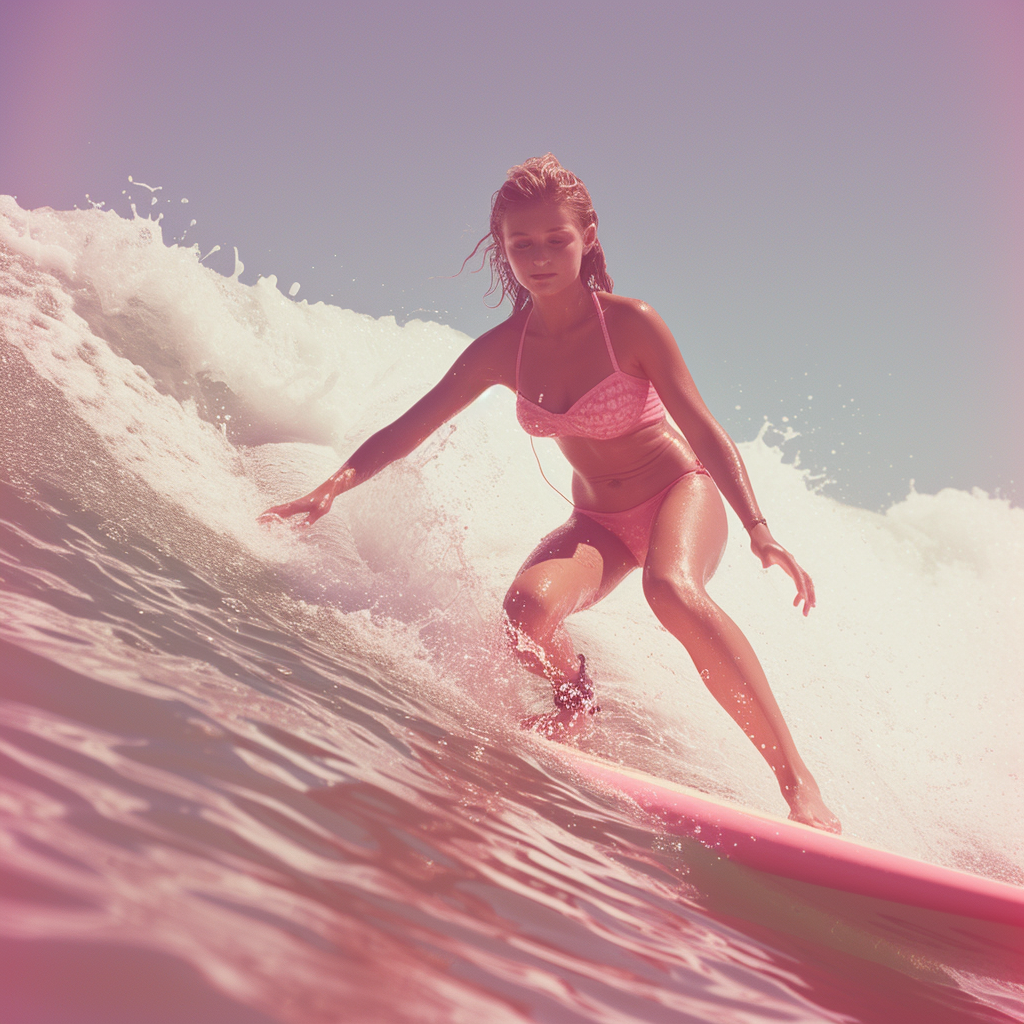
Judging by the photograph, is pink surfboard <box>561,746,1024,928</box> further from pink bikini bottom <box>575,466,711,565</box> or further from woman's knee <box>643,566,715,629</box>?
pink bikini bottom <box>575,466,711,565</box>

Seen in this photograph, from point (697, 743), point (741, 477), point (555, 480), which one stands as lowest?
point (697, 743)

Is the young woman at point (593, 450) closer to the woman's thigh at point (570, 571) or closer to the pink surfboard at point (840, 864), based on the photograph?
the woman's thigh at point (570, 571)

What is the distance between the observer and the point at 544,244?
2754 millimetres

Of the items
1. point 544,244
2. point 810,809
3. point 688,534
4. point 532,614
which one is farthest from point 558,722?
point 544,244

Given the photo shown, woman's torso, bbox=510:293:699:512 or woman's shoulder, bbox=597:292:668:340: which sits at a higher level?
woman's shoulder, bbox=597:292:668:340

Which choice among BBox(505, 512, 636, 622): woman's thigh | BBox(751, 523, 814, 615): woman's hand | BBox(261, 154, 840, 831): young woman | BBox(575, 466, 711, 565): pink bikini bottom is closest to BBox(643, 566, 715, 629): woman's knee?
BBox(261, 154, 840, 831): young woman

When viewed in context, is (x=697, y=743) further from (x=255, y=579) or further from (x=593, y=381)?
(x=255, y=579)

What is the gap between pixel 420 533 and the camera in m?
4.57

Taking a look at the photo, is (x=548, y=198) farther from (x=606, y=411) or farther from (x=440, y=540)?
(x=440, y=540)

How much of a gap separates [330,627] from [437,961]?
231cm

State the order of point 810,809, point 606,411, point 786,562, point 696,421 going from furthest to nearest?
point 606,411
point 696,421
point 786,562
point 810,809

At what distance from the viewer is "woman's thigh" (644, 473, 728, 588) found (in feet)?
8.38

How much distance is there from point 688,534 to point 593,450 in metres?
0.56

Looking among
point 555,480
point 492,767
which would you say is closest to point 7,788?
point 492,767
